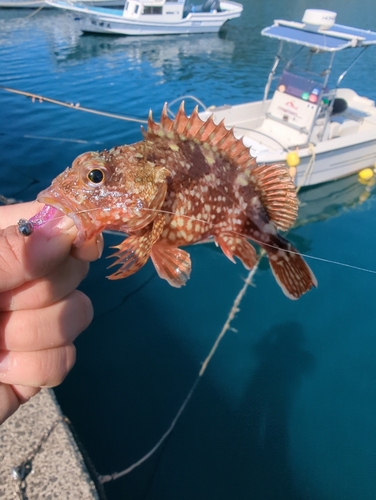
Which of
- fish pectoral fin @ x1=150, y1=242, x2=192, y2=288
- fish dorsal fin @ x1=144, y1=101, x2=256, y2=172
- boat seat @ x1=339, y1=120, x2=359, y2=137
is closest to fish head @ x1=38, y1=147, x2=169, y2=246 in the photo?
fish pectoral fin @ x1=150, y1=242, x2=192, y2=288

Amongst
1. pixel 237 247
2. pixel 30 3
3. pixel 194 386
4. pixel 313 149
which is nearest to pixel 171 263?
pixel 237 247

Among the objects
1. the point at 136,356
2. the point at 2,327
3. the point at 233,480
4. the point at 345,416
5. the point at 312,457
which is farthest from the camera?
the point at 136,356

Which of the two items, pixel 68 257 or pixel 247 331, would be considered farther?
pixel 247 331

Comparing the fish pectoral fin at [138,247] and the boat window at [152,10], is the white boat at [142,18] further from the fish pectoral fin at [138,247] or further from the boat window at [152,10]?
the fish pectoral fin at [138,247]

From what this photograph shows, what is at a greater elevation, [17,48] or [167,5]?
[167,5]

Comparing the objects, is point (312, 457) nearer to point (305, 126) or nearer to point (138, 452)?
point (138, 452)

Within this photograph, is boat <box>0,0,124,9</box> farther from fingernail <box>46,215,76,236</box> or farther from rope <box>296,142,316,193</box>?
fingernail <box>46,215,76,236</box>

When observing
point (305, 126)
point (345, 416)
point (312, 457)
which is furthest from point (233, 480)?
point (305, 126)

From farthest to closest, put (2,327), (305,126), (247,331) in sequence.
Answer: (305,126) → (247,331) → (2,327)
